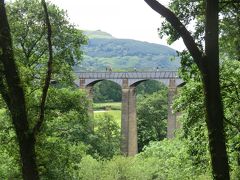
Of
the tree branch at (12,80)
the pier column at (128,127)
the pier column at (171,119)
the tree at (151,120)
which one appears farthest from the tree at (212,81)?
the tree at (151,120)

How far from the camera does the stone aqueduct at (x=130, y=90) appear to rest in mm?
49906

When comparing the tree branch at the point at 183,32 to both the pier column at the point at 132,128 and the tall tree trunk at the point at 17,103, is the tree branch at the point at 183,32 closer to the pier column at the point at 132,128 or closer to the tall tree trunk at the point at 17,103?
the tall tree trunk at the point at 17,103

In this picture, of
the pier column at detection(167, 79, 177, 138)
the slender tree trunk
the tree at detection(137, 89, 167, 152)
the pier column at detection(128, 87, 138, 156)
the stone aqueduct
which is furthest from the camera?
the tree at detection(137, 89, 167, 152)

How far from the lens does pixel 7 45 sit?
23.5 ft

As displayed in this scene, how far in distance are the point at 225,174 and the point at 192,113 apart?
6539 mm

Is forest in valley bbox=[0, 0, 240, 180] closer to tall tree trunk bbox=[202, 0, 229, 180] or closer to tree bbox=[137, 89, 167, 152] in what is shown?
tall tree trunk bbox=[202, 0, 229, 180]

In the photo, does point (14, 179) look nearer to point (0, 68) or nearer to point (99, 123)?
point (0, 68)

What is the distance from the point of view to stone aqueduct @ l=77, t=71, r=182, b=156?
164ft

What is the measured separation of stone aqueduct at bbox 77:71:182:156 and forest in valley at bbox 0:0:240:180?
7933 millimetres

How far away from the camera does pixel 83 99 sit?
18.4 m

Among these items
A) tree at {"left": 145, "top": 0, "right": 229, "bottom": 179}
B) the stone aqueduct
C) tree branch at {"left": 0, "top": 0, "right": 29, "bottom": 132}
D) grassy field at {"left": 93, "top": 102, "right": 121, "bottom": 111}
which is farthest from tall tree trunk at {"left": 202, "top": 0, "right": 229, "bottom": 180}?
grassy field at {"left": 93, "top": 102, "right": 121, "bottom": 111}

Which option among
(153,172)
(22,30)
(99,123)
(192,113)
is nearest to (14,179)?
(22,30)

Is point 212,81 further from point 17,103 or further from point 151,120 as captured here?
point 151,120

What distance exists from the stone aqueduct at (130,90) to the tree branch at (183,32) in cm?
4197
